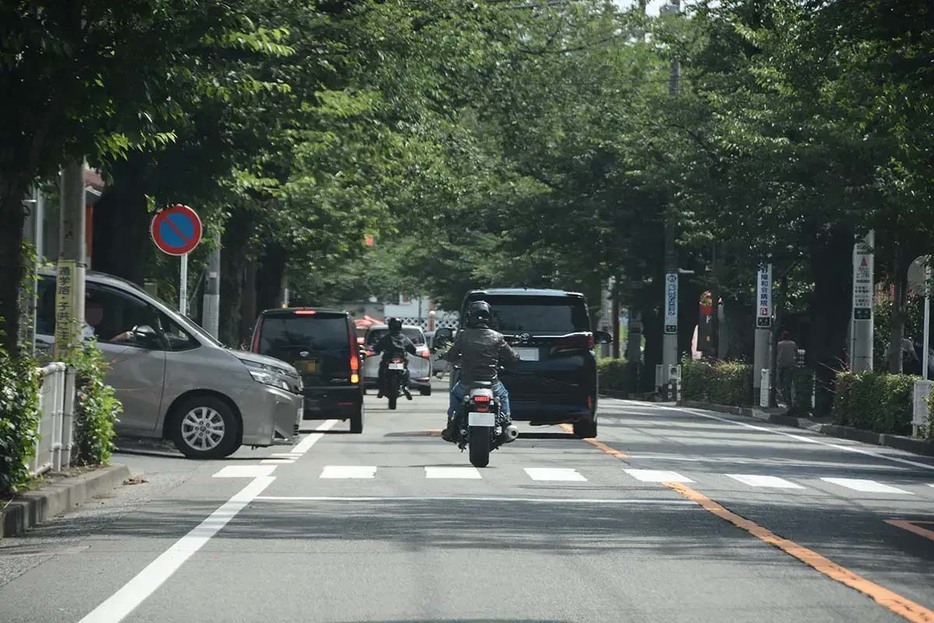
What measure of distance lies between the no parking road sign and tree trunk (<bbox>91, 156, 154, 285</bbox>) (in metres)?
0.81

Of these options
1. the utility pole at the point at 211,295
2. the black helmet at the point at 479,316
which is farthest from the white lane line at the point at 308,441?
the utility pole at the point at 211,295

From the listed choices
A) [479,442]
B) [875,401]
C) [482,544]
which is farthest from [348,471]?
[875,401]

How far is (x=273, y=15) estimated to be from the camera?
24078 millimetres

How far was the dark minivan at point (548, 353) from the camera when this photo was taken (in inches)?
945

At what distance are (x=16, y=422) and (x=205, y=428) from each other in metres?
7.27

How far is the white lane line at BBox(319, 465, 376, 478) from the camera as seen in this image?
59.5 ft

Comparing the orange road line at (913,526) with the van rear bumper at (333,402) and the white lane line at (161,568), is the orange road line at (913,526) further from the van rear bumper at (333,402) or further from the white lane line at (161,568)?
the van rear bumper at (333,402)

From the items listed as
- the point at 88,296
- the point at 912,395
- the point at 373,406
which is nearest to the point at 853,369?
the point at 912,395

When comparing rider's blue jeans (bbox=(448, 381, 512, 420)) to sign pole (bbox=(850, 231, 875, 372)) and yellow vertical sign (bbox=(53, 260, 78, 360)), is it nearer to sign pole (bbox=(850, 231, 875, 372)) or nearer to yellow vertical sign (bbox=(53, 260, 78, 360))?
yellow vertical sign (bbox=(53, 260, 78, 360))

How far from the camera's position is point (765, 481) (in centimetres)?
1839

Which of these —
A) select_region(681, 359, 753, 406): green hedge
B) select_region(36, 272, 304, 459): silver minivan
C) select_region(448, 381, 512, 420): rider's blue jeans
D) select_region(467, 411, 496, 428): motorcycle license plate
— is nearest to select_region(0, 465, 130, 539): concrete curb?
select_region(36, 272, 304, 459): silver minivan

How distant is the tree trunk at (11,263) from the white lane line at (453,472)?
4.27 metres

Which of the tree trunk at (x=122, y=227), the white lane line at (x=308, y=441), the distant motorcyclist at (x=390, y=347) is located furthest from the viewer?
the distant motorcyclist at (x=390, y=347)

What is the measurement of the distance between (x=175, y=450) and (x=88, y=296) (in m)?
2.36
